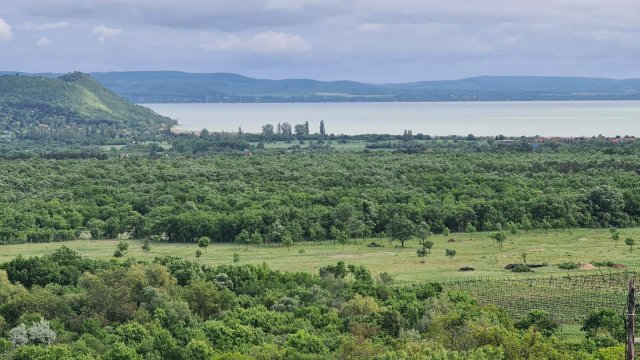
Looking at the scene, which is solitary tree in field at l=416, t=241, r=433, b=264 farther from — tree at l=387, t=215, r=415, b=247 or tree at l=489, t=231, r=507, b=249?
tree at l=489, t=231, r=507, b=249

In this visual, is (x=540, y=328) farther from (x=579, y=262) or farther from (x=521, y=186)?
(x=521, y=186)

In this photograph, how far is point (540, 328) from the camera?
44.1m

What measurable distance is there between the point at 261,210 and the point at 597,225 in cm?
2847

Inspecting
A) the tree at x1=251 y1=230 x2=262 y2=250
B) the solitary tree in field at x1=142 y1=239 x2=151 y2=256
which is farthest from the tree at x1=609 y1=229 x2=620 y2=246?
the solitary tree in field at x1=142 y1=239 x2=151 y2=256

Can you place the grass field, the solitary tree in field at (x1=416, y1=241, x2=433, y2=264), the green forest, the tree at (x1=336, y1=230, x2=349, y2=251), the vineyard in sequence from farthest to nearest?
the tree at (x1=336, y1=230, x2=349, y2=251) < the solitary tree in field at (x1=416, y1=241, x2=433, y2=264) < the grass field < the vineyard < the green forest

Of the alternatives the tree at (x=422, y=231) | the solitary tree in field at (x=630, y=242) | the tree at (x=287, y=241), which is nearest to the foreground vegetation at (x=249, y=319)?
the tree at (x=287, y=241)

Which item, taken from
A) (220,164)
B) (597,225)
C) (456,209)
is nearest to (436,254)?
(456,209)

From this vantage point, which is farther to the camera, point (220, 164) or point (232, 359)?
point (220, 164)

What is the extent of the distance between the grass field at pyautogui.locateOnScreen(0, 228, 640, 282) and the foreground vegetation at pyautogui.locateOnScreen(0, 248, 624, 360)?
801 cm

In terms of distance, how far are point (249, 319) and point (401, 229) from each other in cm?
3388

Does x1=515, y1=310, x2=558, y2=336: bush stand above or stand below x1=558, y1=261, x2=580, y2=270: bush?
above

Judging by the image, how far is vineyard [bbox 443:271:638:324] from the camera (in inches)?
2012

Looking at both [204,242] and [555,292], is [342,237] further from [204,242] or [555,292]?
[555,292]

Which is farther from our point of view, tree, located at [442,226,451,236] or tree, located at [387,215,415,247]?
tree, located at [442,226,451,236]
